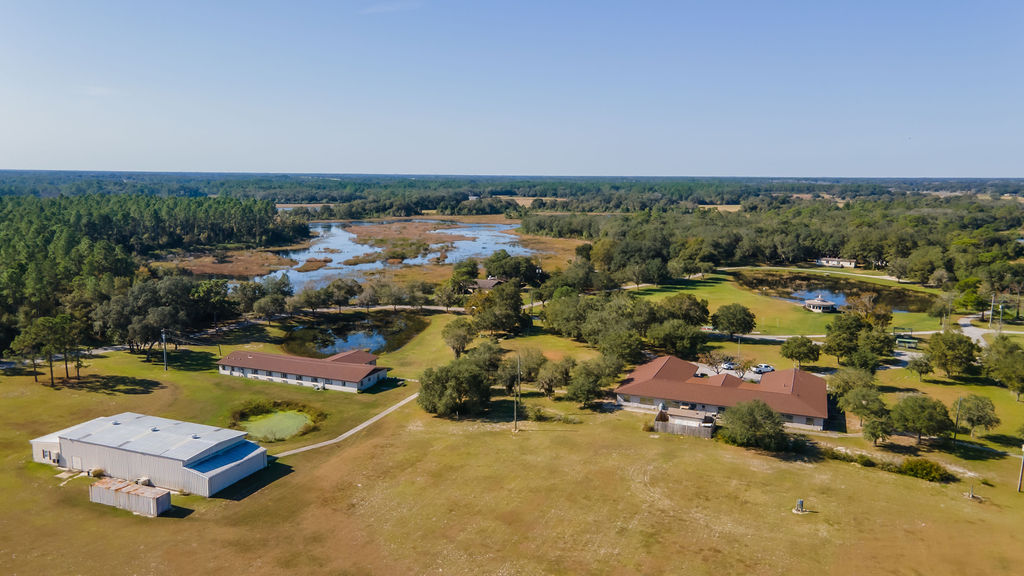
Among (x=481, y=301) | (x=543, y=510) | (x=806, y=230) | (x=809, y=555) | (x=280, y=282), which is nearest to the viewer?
(x=809, y=555)

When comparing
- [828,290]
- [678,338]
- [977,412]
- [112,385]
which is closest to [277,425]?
[112,385]

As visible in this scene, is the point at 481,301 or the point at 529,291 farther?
the point at 529,291

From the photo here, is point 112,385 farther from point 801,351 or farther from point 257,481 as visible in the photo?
point 801,351

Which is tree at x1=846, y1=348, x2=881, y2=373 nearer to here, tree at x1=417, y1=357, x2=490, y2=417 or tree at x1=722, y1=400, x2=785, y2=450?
tree at x1=722, y1=400, x2=785, y2=450

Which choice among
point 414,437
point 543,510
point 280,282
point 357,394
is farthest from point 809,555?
point 280,282

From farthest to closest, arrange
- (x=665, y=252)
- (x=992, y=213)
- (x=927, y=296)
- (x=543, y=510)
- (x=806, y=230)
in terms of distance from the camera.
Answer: (x=992, y=213)
(x=806, y=230)
(x=665, y=252)
(x=927, y=296)
(x=543, y=510)

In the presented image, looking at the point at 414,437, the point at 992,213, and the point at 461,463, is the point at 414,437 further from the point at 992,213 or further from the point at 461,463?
the point at 992,213
